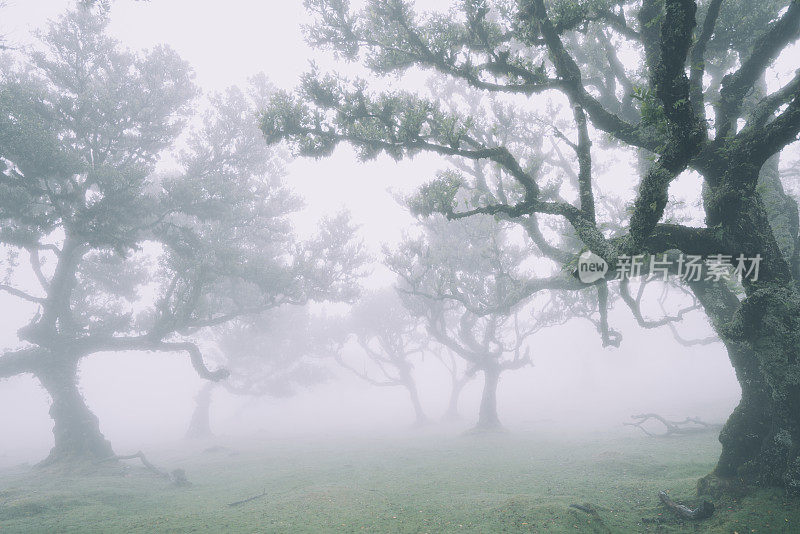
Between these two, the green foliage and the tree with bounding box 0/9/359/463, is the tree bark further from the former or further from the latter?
the tree with bounding box 0/9/359/463

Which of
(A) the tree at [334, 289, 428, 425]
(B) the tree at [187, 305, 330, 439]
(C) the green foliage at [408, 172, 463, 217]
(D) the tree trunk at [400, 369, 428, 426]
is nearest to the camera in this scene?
(C) the green foliage at [408, 172, 463, 217]

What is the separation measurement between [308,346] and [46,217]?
31.9m

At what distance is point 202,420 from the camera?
3909cm

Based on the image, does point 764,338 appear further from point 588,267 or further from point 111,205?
point 111,205

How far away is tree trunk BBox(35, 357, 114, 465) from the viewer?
19.9 m

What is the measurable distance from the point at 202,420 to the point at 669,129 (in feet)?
151

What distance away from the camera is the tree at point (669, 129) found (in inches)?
240

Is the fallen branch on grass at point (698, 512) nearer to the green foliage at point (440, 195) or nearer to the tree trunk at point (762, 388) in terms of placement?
the tree trunk at point (762, 388)

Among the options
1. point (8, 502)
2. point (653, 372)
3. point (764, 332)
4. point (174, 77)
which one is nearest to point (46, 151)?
point (174, 77)

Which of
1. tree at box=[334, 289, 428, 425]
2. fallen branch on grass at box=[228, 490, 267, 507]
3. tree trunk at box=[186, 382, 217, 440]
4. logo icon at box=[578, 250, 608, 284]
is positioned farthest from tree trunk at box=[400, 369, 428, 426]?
logo icon at box=[578, 250, 608, 284]

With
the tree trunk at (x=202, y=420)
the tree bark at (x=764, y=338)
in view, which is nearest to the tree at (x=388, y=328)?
the tree trunk at (x=202, y=420)

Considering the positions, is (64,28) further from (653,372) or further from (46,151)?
(653,372)

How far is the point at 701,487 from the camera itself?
862 centimetres

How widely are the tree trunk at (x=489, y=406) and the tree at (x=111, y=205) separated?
1339 centimetres
